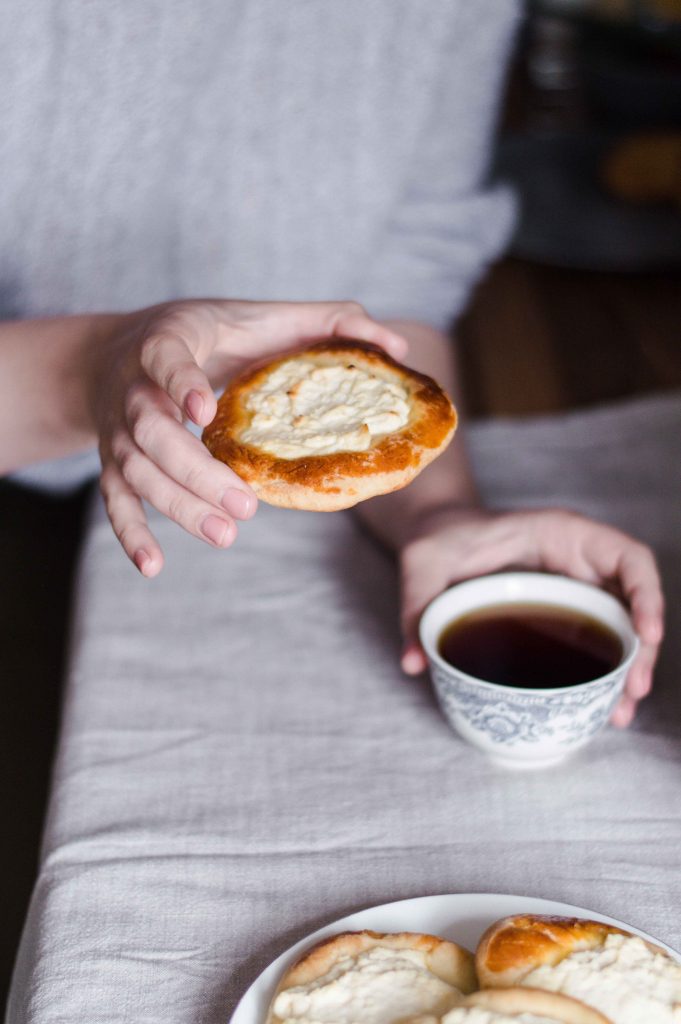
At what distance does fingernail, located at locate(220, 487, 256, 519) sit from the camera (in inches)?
23.9

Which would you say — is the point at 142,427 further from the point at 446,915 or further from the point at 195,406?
the point at 446,915

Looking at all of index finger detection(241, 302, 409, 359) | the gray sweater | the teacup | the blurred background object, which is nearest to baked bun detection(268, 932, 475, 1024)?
the teacup

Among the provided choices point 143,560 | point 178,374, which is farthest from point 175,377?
point 143,560

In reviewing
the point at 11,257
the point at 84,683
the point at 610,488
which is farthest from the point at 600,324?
the point at 84,683

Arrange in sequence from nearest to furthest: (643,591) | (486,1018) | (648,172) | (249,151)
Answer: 1. (486,1018)
2. (643,591)
3. (249,151)
4. (648,172)

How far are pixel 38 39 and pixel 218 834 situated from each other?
75 cm

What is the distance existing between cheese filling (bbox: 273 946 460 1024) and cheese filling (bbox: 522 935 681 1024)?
5 centimetres

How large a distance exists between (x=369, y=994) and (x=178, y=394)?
1.09ft

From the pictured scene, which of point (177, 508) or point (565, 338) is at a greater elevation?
point (177, 508)

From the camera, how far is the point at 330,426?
710 mm

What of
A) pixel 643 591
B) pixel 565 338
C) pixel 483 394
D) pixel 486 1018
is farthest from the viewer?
pixel 565 338

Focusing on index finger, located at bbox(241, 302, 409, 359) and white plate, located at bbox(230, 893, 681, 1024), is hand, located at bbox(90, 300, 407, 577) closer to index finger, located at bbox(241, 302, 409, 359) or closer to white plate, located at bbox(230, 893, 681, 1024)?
index finger, located at bbox(241, 302, 409, 359)

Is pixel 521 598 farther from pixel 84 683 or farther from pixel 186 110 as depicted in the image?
pixel 186 110

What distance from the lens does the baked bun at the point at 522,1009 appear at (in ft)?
1.57
